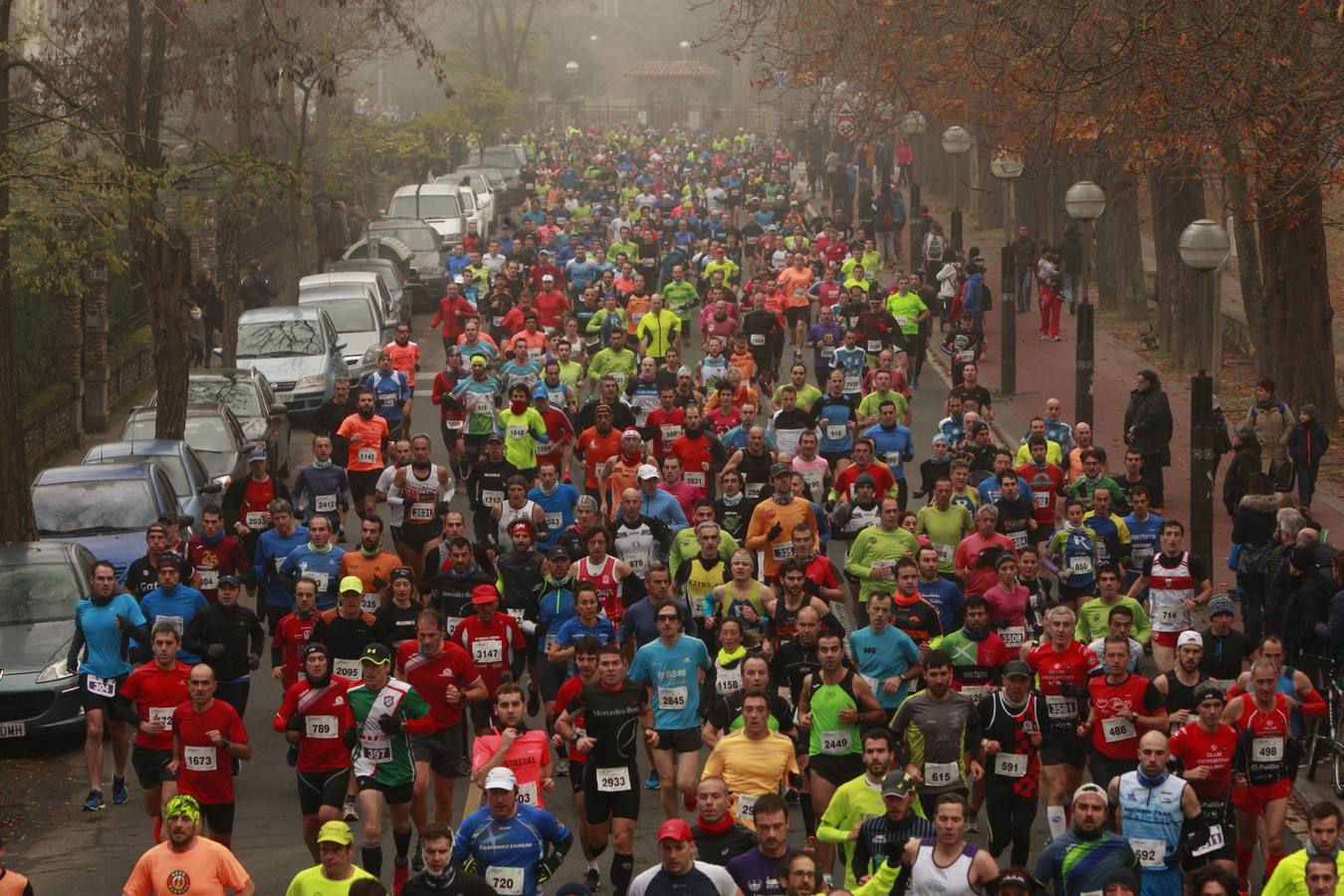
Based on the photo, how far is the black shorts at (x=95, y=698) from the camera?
15062 millimetres

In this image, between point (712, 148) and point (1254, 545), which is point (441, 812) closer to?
point (1254, 545)

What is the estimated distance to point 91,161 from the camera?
2175cm

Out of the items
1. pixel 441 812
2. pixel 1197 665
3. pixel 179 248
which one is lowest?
pixel 441 812

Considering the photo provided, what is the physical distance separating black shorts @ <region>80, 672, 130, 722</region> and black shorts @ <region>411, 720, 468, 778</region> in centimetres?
254

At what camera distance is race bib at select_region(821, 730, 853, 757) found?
13.0m

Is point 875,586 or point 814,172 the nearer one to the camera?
point 875,586

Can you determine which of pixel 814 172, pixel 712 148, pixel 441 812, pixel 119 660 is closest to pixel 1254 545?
pixel 441 812

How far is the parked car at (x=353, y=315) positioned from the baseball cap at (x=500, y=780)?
2173cm

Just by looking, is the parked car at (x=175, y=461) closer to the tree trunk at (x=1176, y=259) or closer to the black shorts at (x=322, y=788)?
the black shorts at (x=322, y=788)

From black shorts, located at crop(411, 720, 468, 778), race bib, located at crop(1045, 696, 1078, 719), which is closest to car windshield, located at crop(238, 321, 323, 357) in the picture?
black shorts, located at crop(411, 720, 468, 778)

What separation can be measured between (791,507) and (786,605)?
259 cm

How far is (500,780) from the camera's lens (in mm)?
11078

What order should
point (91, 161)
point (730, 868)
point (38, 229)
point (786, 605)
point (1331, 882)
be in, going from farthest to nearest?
point (38, 229) → point (91, 161) → point (786, 605) → point (730, 868) → point (1331, 882)

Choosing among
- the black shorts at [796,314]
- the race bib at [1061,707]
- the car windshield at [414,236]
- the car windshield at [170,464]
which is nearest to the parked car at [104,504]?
the car windshield at [170,464]
